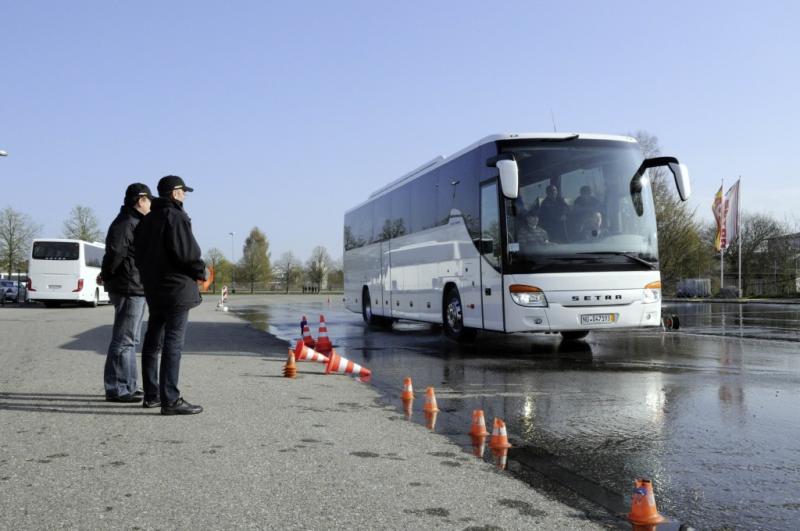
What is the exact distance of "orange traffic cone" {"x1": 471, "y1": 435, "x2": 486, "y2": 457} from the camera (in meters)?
4.84

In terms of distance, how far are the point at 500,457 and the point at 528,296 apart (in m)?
6.44

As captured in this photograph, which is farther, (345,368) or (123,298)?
(345,368)

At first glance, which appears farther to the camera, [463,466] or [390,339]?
[390,339]

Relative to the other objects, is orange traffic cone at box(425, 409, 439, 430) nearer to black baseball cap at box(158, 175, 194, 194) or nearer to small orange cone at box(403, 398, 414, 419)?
small orange cone at box(403, 398, 414, 419)

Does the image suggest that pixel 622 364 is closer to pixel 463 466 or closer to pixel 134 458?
pixel 463 466

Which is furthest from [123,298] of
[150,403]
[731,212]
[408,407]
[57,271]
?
[731,212]

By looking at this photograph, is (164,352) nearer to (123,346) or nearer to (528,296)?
(123,346)

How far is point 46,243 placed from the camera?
33625 millimetres

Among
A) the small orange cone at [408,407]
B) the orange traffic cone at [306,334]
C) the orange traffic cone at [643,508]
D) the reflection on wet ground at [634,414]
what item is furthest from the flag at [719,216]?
the orange traffic cone at [643,508]

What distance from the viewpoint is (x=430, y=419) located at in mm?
6129

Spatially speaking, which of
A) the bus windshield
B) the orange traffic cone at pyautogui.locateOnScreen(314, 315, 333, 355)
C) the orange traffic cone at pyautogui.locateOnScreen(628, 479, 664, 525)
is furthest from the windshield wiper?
the orange traffic cone at pyautogui.locateOnScreen(628, 479, 664, 525)

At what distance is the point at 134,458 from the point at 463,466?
210 cm

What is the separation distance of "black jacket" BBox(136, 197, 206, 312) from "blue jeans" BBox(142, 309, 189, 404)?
111 mm

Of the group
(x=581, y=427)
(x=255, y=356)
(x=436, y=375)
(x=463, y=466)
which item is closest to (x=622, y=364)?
(x=436, y=375)
